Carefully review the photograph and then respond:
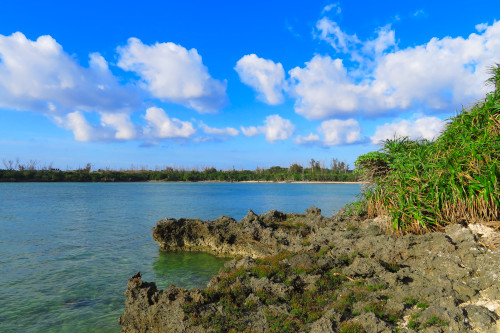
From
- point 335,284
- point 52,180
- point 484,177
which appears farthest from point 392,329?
point 52,180

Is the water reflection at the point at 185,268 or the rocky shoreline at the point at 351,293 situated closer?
the rocky shoreline at the point at 351,293

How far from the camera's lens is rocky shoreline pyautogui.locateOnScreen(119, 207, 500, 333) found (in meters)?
4.00

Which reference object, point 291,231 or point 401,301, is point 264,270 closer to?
point 401,301

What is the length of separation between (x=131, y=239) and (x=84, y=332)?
952cm

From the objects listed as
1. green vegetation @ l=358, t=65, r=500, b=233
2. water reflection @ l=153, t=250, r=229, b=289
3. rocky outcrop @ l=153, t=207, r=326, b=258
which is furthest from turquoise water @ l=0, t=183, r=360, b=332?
green vegetation @ l=358, t=65, r=500, b=233

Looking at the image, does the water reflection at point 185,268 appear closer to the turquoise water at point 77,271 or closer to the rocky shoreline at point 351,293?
the turquoise water at point 77,271

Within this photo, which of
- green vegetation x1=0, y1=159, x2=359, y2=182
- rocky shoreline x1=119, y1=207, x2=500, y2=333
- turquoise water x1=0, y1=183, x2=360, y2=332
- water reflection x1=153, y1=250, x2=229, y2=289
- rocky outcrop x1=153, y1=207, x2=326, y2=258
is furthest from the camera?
green vegetation x1=0, y1=159, x2=359, y2=182

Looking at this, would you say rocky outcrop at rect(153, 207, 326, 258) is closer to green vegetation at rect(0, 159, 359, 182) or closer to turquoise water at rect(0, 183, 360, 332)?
turquoise water at rect(0, 183, 360, 332)

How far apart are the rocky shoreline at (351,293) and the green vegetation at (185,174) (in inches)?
3612

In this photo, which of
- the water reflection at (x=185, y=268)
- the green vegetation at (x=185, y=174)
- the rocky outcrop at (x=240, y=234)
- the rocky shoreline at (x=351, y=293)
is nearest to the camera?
the rocky shoreline at (x=351, y=293)

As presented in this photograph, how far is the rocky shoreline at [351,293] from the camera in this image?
13.1 ft

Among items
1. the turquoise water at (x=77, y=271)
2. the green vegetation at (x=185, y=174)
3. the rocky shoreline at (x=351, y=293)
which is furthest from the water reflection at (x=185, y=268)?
the green vegetation at (x=185, y=174)

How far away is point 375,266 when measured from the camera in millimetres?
5500

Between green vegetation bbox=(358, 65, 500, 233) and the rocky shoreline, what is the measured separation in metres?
0.54
